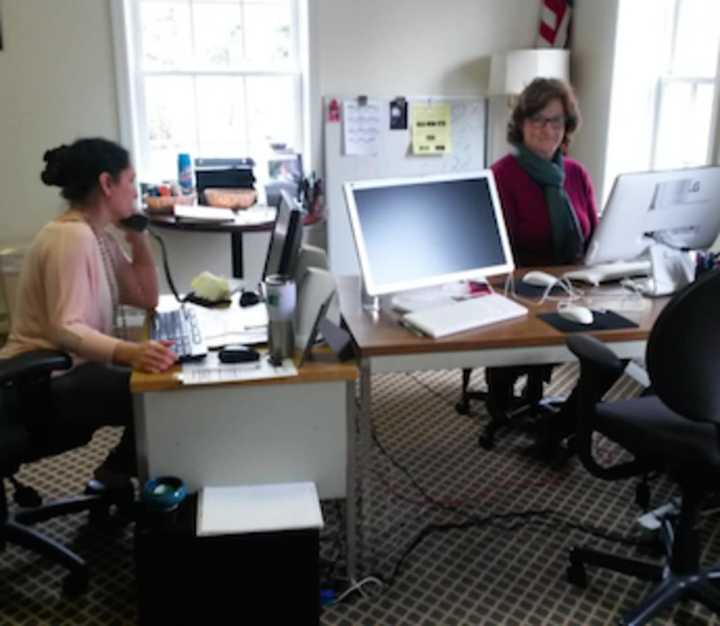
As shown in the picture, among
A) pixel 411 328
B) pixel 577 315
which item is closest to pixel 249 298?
pixel 411 328

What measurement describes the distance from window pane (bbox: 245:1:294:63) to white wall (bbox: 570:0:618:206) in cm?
153

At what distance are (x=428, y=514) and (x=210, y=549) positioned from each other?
938 millimetres

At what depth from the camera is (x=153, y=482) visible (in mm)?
1861

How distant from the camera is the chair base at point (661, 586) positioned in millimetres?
1911

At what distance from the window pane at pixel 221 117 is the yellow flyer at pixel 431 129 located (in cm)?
93

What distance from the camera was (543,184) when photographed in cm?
276

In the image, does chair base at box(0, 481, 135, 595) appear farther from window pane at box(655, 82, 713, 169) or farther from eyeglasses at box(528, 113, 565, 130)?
window pane at box(655, 82, 713, 169)

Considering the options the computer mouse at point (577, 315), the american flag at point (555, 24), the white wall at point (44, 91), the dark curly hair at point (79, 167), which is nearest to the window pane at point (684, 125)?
the american flag at point (555, 24)

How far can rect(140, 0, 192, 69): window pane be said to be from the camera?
13.4ft

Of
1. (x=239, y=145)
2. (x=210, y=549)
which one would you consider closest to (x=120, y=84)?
(x=239, y=145)

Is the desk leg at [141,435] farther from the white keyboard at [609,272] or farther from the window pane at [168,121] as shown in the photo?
the window pane at [168,121]

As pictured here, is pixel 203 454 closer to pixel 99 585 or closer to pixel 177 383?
pixel 177 383

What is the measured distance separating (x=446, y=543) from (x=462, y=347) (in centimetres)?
70

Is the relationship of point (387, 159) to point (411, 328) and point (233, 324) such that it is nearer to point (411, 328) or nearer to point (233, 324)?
point (233, 324)
